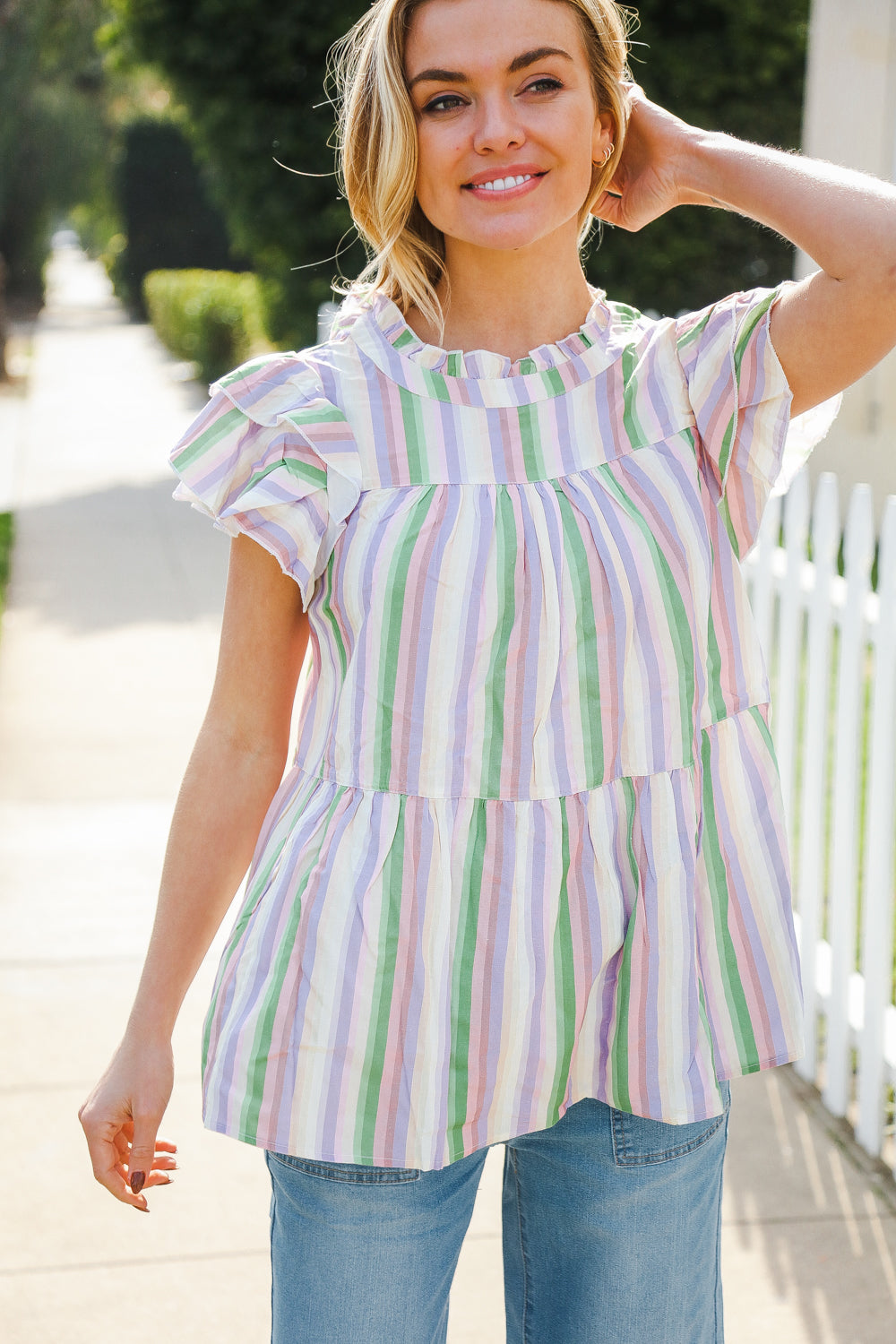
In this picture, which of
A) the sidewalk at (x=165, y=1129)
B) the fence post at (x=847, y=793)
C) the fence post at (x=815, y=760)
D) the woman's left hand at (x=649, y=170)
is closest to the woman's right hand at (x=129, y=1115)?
the woman's left hand at (x=649, y=170)

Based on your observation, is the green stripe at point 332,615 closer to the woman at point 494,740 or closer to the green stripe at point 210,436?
the woman at point 494,740

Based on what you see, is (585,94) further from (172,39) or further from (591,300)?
(172,39)

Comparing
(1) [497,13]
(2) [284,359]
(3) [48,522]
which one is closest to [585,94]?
(1) [497,13]

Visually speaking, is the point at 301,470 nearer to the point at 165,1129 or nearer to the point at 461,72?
the point at 461,72

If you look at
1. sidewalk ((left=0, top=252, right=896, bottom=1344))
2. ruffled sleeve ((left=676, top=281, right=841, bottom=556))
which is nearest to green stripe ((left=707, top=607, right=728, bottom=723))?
ruffled sleeve ((left=676, top=281, right=841, bottom=556))

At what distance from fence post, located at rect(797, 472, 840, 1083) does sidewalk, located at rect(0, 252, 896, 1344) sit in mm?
301

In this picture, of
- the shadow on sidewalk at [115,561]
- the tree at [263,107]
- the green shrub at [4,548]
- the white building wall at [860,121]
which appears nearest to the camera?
the shadow on sidewalk at [115,561]

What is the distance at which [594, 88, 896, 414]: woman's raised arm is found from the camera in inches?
60.0

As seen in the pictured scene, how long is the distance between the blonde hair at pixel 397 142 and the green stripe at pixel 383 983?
1.91 ft

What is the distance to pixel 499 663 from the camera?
1.48 m

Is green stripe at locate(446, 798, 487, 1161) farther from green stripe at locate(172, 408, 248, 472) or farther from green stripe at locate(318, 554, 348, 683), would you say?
green stripe at locate(172, 408, 248, 472)

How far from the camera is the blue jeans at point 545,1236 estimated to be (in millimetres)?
1475

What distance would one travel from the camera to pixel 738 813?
1.57 m

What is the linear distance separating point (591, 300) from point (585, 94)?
21 cm
